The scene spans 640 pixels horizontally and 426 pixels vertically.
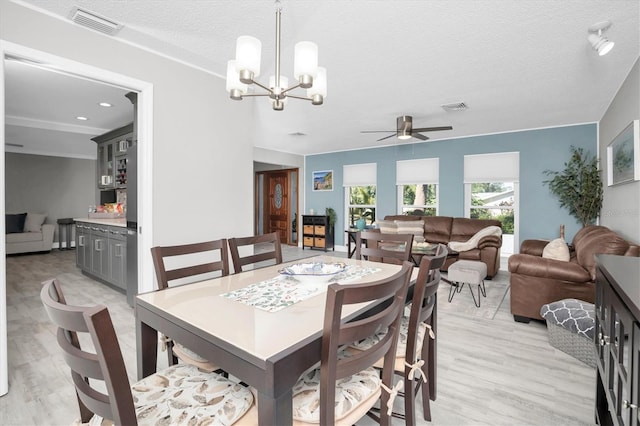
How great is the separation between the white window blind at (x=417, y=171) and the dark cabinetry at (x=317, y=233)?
2069 mm

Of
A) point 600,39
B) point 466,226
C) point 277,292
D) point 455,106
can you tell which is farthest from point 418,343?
point 466,226

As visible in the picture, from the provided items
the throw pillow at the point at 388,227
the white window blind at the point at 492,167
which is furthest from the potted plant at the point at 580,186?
→ the throw pillow at the point at 388,227

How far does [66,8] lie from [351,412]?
2.99 metres

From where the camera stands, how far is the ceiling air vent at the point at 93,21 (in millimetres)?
Result: 2196

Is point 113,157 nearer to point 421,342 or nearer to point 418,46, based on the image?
point 418,46

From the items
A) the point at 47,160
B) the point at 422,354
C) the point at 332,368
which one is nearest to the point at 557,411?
the point at 422,354

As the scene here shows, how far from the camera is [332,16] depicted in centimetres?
222

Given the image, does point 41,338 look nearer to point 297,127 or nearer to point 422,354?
point 422,354

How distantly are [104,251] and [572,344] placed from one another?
17.3 ft

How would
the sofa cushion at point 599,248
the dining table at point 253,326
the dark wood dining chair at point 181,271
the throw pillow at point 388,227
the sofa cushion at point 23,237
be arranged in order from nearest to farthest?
the dining table at point 253,326, the dark wood dining chair at point 181,271, the sofa cushion at point 599,248, the throw pillow at point 388,227, the sofa cushion at point 23,237

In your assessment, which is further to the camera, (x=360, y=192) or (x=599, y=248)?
(x=360, y=192)

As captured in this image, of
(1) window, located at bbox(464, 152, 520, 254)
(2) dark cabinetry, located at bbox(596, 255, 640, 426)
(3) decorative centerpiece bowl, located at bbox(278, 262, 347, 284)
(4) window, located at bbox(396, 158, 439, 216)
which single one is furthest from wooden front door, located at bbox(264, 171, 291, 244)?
(2) dark cabinetry, located at bbox(596, 255, 640, 426)

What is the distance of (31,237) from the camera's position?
6773 millimetres

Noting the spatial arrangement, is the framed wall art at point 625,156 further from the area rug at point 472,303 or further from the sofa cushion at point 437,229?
the sofa cushion at point 437,229
